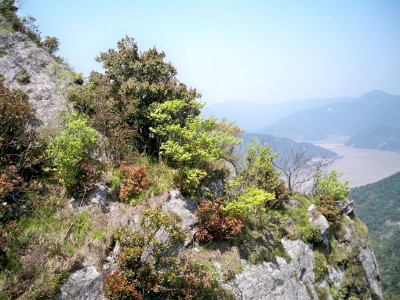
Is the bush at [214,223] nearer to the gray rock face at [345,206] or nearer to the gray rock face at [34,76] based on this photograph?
the gray rock face at [34,76]

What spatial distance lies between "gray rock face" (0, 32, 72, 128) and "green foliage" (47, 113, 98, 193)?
346 cm

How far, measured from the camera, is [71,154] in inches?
418

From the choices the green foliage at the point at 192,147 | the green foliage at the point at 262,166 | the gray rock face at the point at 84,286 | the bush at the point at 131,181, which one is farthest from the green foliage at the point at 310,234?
the gray rock face at the point at 84,286

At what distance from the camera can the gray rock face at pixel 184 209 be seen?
39.8ft

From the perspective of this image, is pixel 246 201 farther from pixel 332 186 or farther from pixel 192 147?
pixel 332 186

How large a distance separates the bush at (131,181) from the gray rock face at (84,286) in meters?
3.65

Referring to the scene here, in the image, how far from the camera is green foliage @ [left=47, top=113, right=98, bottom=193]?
1055 centimetres

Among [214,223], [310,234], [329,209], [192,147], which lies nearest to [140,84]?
[192,147]

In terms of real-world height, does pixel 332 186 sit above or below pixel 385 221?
above

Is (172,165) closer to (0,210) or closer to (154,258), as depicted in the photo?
(154,258)

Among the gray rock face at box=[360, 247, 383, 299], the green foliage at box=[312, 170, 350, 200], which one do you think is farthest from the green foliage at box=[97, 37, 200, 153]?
the gray rock face at box=[360, 247, 383, 299]

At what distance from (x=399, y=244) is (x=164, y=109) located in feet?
505

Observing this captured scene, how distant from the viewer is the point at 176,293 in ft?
31.3

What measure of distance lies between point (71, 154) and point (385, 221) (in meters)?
190
